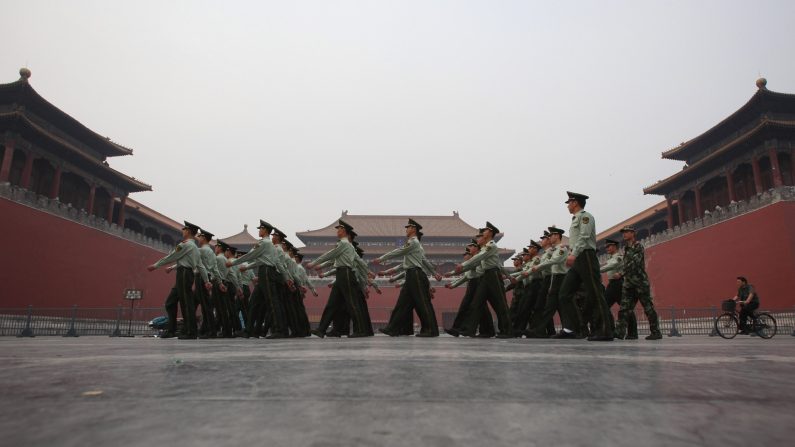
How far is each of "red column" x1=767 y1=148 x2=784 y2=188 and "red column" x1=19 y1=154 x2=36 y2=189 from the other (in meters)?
26.5

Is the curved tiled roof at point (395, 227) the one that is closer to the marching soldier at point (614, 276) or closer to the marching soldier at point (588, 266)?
the marching soldier at point (614, 276)

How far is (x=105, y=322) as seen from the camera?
47.8 feet

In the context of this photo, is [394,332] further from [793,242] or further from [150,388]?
[793,242]

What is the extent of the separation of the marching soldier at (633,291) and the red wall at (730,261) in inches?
489

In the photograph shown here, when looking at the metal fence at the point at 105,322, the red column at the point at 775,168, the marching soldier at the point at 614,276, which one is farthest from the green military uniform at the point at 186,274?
the red column at the point at 775,168

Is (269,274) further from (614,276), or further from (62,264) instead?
(62,264)

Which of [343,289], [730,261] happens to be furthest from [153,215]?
[730,261]

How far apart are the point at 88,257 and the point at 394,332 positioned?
16203 millimetres

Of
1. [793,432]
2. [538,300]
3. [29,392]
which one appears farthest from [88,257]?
[793,432]

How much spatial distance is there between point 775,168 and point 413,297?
17.5 metres

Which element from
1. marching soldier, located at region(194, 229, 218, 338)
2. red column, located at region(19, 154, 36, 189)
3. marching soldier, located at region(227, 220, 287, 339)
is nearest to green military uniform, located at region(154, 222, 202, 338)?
marching soldier, located at region(194, 229, 218, 338)

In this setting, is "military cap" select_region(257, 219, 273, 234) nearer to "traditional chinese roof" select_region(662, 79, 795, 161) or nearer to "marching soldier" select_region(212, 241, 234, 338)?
"marching soldier" select_region(212, 241, 234, 338)

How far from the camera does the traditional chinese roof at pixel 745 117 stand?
17734mm

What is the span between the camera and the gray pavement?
0.81 m
